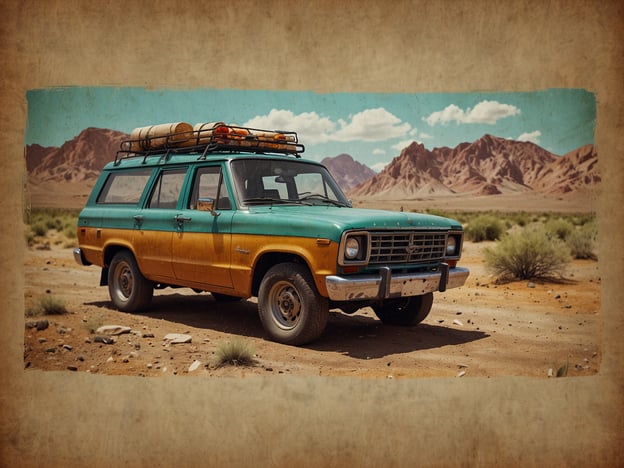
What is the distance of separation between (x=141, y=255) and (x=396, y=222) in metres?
3.37

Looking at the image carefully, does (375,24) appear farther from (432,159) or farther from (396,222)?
(432,159)

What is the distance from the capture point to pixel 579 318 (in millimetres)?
8109

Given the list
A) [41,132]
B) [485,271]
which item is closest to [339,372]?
[41,132]

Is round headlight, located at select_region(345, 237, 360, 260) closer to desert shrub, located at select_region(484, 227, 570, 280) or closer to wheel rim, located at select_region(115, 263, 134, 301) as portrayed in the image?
wheel rim, located at select_region(115, 263, 134, 301)

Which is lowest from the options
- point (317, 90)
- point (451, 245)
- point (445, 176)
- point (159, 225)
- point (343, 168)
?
point (451, 245)

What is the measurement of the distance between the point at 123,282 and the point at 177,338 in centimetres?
203

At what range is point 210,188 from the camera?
675 cm

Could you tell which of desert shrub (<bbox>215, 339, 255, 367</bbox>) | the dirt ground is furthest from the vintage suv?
desert shrub (<bbox>215, 339, 255, 367</bbox>)

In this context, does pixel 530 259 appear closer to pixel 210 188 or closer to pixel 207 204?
pixel 210 188

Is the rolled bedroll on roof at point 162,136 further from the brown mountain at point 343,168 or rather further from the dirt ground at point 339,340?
the dirt ground at point 339,340

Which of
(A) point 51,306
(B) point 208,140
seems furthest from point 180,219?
(A) point 51,306

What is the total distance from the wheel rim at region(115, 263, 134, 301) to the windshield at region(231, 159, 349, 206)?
2401mm

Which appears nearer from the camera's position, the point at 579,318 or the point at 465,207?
the point at 579,318

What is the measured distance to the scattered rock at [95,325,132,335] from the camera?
21.2 feet
